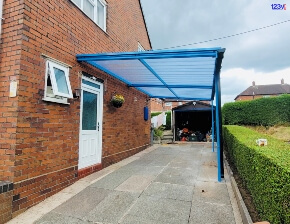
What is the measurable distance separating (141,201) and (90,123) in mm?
2917

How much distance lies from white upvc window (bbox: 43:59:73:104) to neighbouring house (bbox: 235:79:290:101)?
54.3 meters

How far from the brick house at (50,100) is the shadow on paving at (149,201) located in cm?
70

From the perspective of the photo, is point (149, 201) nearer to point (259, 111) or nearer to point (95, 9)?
point (95, 9)

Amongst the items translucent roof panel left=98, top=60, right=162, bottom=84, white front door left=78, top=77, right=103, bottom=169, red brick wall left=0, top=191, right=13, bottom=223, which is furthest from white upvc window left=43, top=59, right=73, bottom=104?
red brick wall left=0, top=191, right=13, bottom=223

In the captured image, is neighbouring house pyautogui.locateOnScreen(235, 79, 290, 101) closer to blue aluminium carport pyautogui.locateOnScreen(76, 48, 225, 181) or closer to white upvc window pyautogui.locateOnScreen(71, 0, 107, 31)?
blue aluminium carport pyautogui.locateOnScreen(76, 48, 225, 181)

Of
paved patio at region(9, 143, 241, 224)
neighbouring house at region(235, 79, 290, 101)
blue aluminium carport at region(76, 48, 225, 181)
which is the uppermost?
neighbouring house at region(235, 79, 290, 101)

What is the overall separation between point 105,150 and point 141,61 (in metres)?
3.20

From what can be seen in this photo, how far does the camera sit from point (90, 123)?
5801 mm

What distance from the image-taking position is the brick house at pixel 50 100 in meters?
3.37

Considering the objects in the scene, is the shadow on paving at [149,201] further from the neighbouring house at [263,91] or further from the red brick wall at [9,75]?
the neighbouring house at [263,91]

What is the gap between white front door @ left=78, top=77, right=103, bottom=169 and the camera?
5.40 metres

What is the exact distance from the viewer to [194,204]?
12.0ft

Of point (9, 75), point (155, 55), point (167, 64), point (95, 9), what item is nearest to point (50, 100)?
point (9, 75)

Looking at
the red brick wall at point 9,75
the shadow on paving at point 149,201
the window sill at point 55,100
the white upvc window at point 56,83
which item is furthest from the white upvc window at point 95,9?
the shadow on paving at point 149,201
